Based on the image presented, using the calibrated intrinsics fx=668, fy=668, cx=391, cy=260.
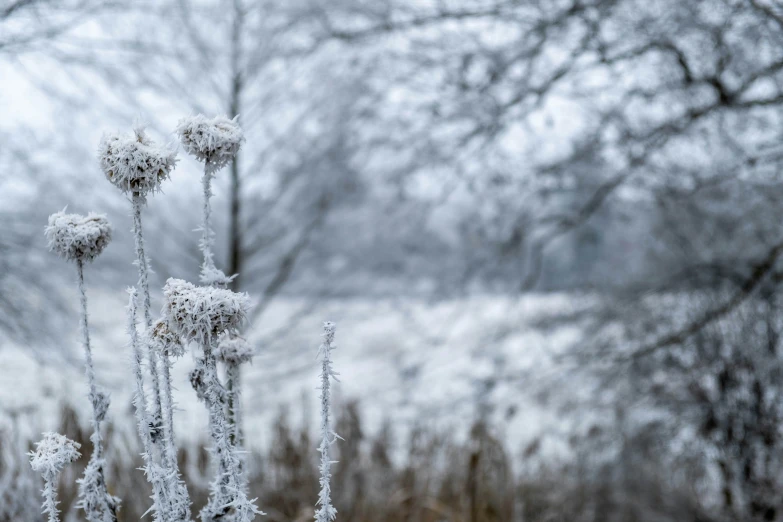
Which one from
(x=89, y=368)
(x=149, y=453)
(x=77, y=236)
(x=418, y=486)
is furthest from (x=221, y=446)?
(x=418, y=486)

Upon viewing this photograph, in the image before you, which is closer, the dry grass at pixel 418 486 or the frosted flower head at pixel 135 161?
the frosted flower head at pixel 135 161

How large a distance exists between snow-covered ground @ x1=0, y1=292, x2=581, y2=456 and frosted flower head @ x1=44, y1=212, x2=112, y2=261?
2.80 m

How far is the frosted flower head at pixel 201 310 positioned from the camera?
70 centimetres

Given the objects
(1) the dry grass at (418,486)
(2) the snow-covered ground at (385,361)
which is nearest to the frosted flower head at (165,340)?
(1) the dry grass at (418,486)

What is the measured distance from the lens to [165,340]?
772 millimetres

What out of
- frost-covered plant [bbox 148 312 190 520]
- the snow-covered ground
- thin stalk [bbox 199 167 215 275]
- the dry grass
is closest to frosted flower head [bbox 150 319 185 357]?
frost-covered plant [bbox 148 312 190 520]

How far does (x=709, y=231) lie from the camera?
413 cm

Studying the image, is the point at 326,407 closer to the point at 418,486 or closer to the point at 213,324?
the point at 213,324

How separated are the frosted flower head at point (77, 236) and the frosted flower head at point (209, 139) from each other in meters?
0.16

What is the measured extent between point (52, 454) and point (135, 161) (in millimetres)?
353

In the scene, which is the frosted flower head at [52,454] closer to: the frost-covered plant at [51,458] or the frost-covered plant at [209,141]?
the frost-covered plant at [51,458]

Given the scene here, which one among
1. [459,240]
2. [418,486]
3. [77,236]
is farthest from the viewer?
[459,240]

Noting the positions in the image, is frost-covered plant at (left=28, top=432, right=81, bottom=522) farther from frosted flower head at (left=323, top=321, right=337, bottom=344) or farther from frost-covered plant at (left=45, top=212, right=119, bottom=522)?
frosted flower head at (left=323, top=321, right=337, bottom=344)

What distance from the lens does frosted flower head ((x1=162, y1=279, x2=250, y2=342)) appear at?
703 millimetres
